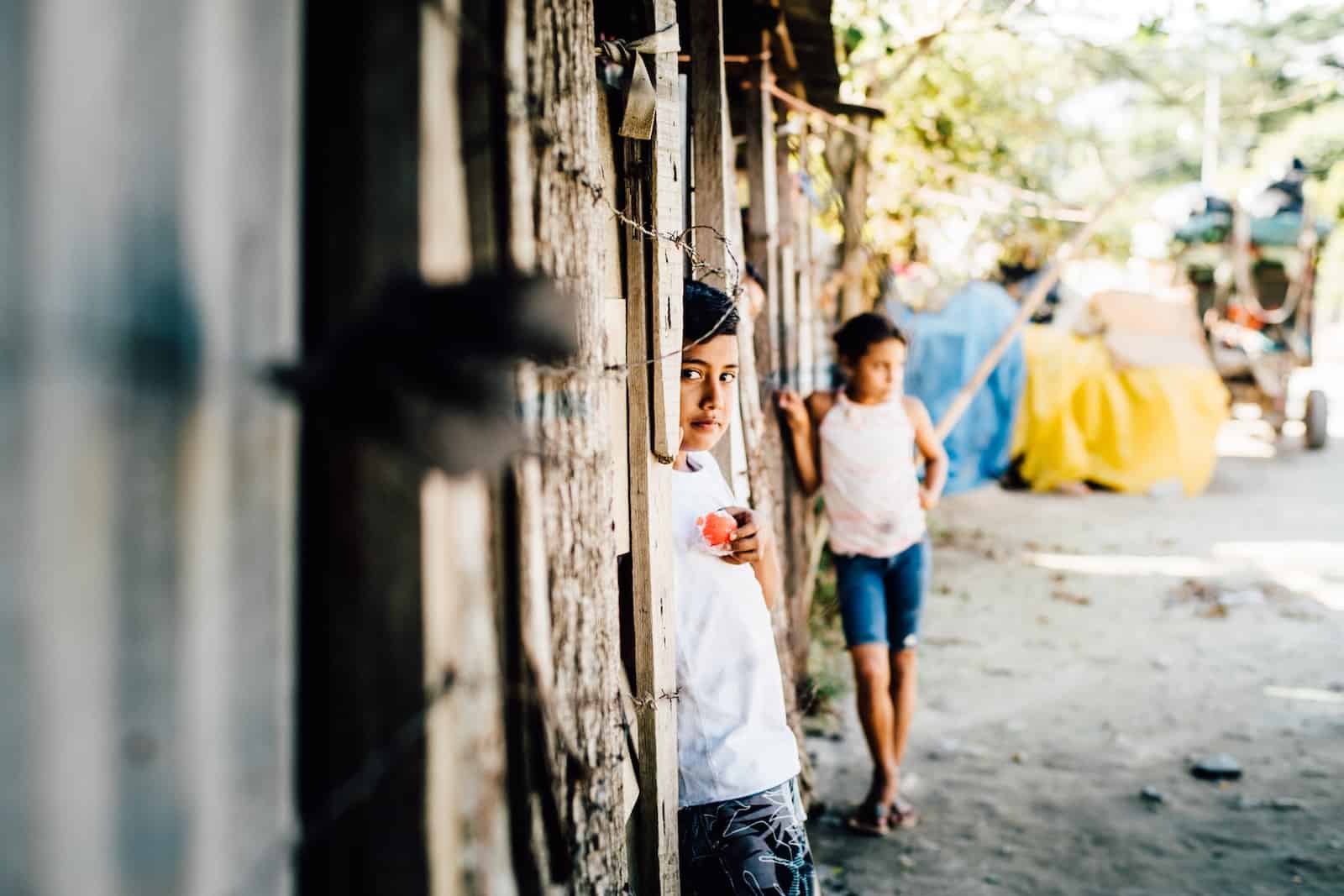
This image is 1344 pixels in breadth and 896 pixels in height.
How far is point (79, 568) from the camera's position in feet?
2.69

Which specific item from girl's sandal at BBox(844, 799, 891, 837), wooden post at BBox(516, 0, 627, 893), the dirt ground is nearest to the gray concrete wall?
wooden post at BBox(516, 0, 627, 893)

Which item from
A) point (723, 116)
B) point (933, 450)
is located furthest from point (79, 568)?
point (933, 450)

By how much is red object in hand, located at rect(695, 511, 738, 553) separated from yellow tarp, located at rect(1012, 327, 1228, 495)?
9061 millimetres

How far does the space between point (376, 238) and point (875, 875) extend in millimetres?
3311

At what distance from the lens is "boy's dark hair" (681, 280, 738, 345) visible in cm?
253

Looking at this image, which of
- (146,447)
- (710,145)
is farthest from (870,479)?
(146,447)

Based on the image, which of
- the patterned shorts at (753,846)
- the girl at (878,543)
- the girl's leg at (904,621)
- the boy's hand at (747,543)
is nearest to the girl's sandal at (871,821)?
the girl at (878,543)

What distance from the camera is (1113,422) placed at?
10.7m

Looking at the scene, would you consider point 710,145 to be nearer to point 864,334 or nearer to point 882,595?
point 864,334

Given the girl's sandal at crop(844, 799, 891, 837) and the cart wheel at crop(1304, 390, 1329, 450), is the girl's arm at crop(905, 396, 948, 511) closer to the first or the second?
the girl's sandal at crop(844, 799, 891, 837)

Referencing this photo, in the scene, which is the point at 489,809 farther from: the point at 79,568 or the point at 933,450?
the point at 933,450

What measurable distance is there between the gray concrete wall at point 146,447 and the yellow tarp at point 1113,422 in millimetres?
10577

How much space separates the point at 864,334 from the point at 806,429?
0.47 meters

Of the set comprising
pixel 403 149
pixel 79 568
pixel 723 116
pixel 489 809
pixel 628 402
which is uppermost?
pixel 723 116
